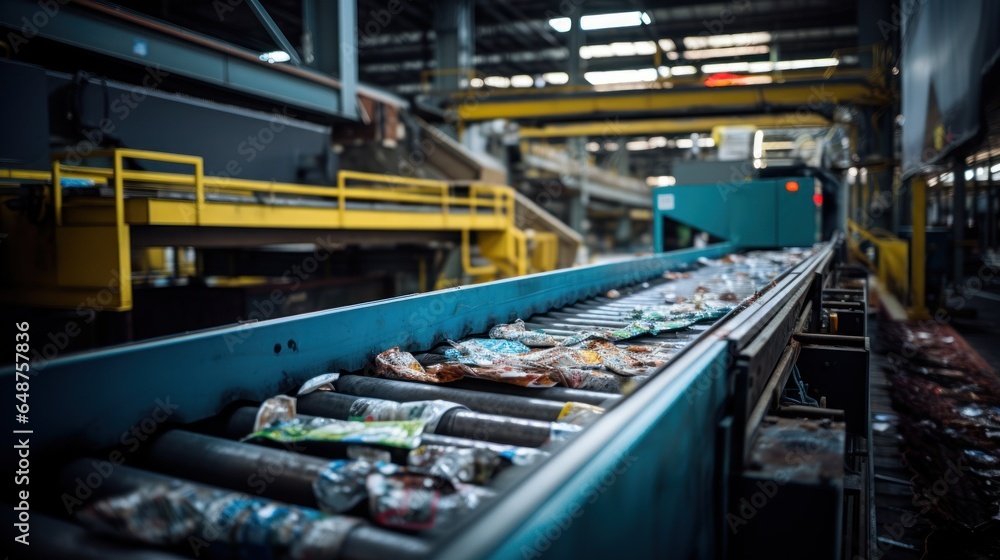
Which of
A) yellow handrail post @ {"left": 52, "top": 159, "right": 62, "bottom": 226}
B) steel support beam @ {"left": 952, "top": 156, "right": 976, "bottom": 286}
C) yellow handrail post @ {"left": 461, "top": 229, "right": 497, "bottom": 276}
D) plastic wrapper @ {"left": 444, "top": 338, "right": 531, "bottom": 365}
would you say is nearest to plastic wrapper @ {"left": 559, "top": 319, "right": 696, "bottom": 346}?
plastic wrapper @ {"left": 444, "top": 338, "right": 531, "bottom": 365}

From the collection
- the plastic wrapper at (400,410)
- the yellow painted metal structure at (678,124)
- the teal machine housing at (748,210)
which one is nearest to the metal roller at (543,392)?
the plastic wrapper at (400,410)

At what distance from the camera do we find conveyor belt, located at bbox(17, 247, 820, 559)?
0.94 m

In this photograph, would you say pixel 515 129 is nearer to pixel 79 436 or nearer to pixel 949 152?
pixel 949 152

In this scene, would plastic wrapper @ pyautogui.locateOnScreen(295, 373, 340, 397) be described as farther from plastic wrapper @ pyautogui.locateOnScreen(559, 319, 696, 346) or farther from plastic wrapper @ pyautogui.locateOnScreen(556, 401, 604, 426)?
plastic wrapper @ pyautogui.locateOnScreen(559, 319, 696, 346)

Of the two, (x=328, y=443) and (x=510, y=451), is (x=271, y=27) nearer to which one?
(x=328, y=443)

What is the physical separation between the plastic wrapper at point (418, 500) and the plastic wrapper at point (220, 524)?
0.21ft

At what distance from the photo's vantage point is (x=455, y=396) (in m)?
1.62

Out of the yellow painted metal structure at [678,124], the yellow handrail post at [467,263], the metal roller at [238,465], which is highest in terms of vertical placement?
the yellow painted metal structure at [678,124]

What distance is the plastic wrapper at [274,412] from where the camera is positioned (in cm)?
142

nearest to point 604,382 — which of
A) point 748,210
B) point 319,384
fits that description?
point 319,384

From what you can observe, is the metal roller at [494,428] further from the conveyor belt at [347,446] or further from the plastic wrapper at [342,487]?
the plastic wrapper at [342,487]

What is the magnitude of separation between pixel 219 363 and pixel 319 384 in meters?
0.26

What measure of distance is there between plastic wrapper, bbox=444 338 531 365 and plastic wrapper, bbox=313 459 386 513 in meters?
0.91

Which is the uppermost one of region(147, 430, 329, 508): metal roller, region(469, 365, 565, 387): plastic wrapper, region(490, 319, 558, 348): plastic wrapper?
region(490, 319, 558, 348): plastic wrapper
